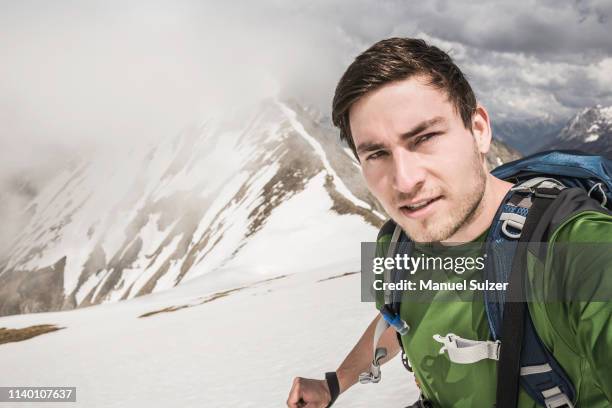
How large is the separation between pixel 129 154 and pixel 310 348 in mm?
175629

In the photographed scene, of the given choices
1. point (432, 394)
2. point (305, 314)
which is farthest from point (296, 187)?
point (432, 394)

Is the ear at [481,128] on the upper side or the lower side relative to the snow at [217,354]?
upper

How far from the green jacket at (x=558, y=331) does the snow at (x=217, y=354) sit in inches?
223

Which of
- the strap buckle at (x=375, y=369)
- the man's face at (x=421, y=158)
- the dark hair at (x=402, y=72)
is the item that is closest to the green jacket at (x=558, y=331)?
the man's face at (x=421, y=158)

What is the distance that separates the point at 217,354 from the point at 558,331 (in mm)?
14269

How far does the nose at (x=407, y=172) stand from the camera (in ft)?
7.82

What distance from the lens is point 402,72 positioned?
253 centimetres

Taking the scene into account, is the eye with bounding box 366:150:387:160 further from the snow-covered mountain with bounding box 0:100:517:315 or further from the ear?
the snow-covered mountain with bounding box 0:100:517:315

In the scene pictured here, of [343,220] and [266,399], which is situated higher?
[343,220]

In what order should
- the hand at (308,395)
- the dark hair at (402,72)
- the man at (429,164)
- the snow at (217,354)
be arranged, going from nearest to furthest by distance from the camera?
the man at (429,164) → the dark hair at (402,72) → the hand at (308,395) → the snow at (217,354)

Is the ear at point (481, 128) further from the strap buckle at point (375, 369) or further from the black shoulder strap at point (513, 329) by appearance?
the strap buckle at point (375, 369)

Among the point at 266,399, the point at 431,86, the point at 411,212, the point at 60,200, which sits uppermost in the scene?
the point at 60,200

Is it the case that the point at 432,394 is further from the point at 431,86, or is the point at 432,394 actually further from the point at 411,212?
the point at 431,86

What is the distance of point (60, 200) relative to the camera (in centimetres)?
15662
